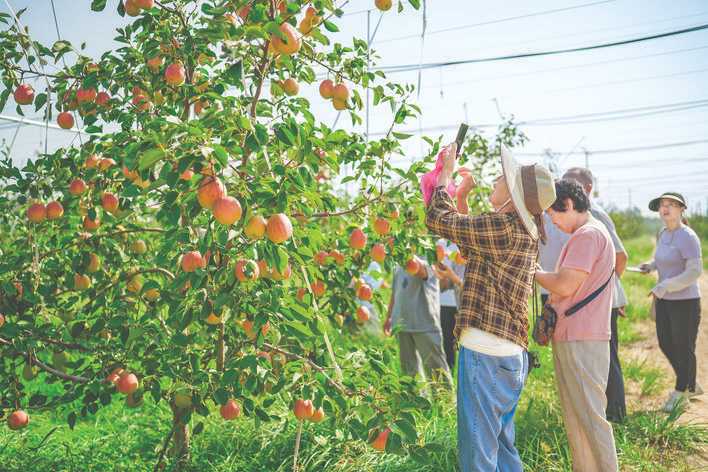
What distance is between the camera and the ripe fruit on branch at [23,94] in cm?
233

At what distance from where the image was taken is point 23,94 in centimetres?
234

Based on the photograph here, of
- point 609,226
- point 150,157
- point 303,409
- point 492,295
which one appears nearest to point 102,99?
point 150,157

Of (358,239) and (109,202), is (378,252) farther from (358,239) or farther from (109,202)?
(109,202)

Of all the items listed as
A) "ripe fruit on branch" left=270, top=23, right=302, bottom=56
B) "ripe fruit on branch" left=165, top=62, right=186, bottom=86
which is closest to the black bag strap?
"ripe fruit on branch" left=270, top=23, right=302, bottom=56

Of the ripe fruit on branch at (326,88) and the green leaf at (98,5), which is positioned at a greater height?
the green leaf at (98,5)

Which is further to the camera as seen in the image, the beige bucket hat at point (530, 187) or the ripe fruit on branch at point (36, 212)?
the ripe fruit on branch at point (36, 212)

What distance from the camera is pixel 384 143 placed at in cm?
242

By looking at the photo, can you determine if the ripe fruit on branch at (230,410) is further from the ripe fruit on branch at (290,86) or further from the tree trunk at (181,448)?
the ripe fruit on branch at (290,86)

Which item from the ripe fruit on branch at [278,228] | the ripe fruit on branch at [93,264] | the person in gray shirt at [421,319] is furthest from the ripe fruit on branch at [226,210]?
the person in gray shirt at [421,319]

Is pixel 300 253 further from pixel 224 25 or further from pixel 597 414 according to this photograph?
pixel 597 414

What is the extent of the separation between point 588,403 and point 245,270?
1.74m

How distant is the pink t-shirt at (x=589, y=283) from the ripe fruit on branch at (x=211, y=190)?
5.53 feet

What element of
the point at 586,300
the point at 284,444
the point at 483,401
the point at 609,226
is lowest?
the point at 284,444

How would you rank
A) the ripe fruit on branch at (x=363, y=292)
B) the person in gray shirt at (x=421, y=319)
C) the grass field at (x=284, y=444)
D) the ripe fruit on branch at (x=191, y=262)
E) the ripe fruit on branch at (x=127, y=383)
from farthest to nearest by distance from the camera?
the person in gray shirt at (x=421, y=319)
the ripe fruit on branch at (x=363, y=292)
the grass field at (x=284, y=444)
the ripe fruit on branch at (x=127, y=383)
the ripe fruit on branch at (x=191, y=262)
